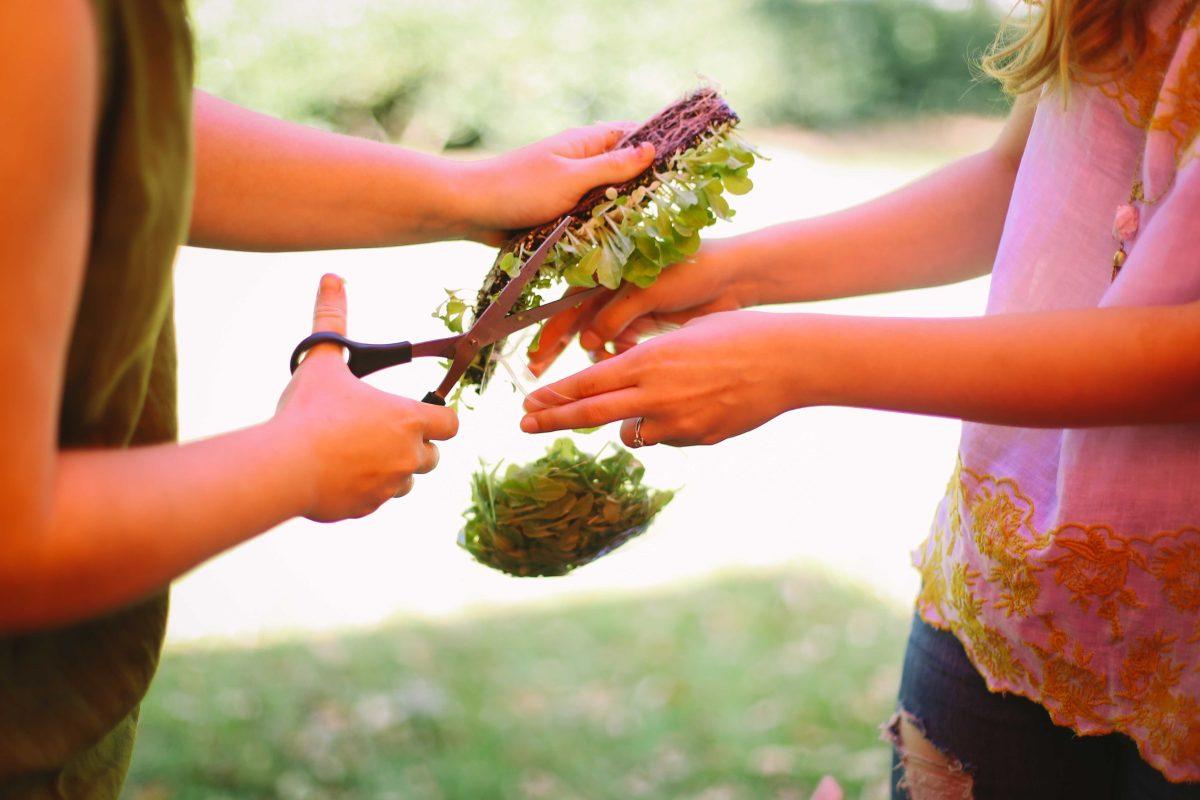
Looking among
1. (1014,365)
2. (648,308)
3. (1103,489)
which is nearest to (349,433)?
(648,308)

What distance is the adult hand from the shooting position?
1.21m

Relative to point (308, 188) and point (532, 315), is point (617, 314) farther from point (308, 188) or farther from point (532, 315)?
point (308, 188)

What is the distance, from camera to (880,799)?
273 centimetres

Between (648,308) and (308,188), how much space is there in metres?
0.47

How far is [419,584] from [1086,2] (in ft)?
8.98

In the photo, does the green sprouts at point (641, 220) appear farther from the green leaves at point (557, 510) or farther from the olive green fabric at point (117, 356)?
the olive green fabric at point (117, 356)

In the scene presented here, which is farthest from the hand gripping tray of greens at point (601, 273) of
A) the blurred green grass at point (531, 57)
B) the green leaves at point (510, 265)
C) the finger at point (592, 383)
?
the blurred green grass at point (531, 57)

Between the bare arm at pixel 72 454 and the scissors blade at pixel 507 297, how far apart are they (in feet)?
0.90

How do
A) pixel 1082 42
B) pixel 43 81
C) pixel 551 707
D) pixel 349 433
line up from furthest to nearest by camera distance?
1. pixel 551 707
2. pixel 1082 42
3. pixel 349 433
4. pixel 43 81

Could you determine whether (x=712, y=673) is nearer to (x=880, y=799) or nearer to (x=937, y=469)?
(x=880, y=799)

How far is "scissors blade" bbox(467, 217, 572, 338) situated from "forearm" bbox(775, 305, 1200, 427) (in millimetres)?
311

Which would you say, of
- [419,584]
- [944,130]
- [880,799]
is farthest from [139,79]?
[944,130]

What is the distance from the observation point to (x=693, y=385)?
1220 millimetres

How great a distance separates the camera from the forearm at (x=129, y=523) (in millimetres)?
749
